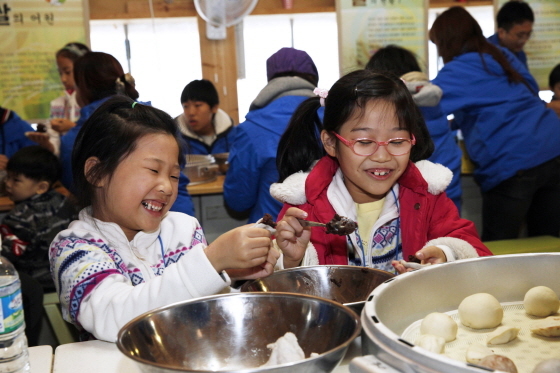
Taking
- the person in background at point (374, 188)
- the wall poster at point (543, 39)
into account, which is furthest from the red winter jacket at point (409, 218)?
the wall poster at point (543, 39)

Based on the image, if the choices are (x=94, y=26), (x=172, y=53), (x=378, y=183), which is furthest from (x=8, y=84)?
(x=378, y=183)

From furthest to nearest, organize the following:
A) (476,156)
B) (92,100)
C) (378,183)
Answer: (476,156) < (92,100) < (378,183)

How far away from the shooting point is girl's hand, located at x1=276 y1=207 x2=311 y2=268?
1.22 meters

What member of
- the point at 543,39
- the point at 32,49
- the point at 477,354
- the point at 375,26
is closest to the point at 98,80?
the point at 32,49

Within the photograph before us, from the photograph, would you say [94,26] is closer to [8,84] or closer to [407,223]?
[8,84]

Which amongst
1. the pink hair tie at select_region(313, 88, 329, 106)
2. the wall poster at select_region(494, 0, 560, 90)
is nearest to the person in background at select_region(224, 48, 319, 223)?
the pink hair tie at select_region(313, 88, 329, 106)

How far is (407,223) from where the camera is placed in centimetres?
149

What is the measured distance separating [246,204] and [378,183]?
1396 millimetres

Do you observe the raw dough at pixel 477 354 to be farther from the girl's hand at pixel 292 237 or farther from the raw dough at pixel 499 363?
the girl's hand at pixel 292 237

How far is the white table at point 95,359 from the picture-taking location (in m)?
0.82

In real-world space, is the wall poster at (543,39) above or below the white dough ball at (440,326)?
above

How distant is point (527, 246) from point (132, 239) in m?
1.98

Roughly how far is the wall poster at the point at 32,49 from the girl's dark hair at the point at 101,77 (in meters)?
1.59

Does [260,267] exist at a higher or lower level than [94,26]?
lower
